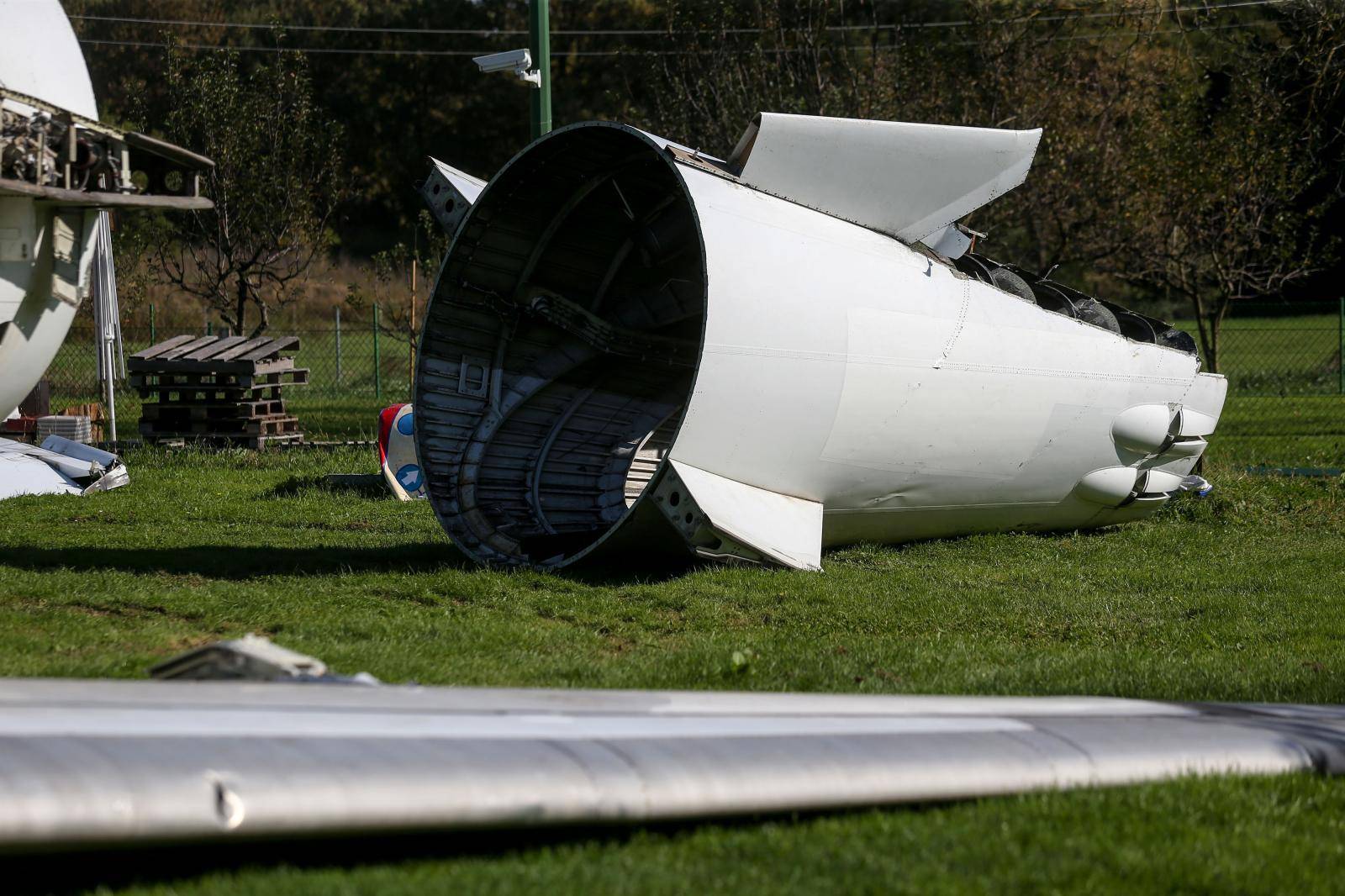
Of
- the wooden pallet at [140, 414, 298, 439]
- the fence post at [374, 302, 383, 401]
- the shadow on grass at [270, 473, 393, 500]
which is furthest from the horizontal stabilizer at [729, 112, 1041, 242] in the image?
the fence post at [374, 302, 383, 401]

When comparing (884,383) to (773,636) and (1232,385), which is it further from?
(1232,385)

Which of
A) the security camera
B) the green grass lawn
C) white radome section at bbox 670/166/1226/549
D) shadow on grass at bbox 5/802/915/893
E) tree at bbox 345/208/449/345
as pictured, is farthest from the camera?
tree at bbox 345/208/449/345

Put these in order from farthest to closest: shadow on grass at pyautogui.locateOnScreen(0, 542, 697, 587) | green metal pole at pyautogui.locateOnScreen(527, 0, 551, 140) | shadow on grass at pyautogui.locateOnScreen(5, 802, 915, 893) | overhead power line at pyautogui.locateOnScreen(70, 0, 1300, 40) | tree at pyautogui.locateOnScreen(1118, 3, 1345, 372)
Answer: overhead power line at pyautogui.locateOnScreen(70, 0, 1300, 40), tree at pyautogui.locateOnScreen(1118, 3, 1345, 372), green metal pole at pyautogui.locateOnScreen(527, 0, 551, 140), shadow on grass at pyautogui.locateOnScreen(0, 542, 697, 587), shadow on grass at pyautogui.locateOnScreen(5, 802, 915, 893)

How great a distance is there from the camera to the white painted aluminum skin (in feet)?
10.0

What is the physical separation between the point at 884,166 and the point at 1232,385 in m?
18.7

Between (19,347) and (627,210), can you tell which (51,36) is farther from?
(627,210)

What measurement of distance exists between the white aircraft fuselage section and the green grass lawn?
464mm

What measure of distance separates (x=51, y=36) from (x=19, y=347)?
6.74 feet

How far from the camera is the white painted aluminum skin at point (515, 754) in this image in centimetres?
306

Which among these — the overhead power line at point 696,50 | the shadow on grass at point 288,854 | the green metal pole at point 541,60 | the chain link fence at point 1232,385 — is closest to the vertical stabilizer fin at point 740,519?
the shadow on grass at point 288,854

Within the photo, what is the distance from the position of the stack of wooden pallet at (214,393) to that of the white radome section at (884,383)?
8.06 m

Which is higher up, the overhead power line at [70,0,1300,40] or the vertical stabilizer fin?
the overhead power line at [70,0,1300,40]

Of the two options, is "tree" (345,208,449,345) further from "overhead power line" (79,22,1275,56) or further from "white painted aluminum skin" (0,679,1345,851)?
"white painted aluminum skin" (0,679,1345,851)

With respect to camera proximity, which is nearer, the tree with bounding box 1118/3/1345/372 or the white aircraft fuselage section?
the white aircraft fuselage section
